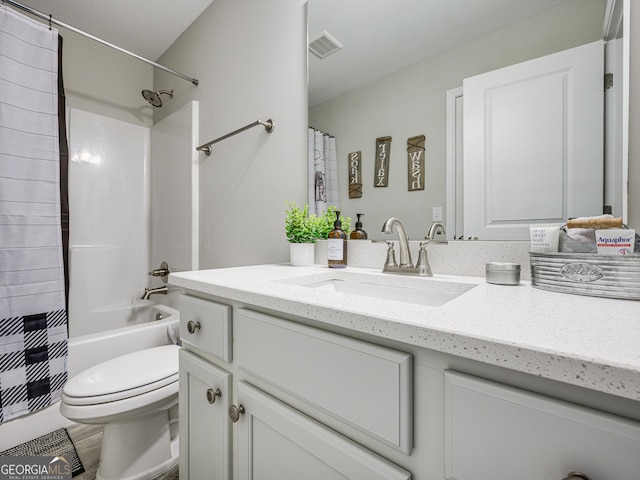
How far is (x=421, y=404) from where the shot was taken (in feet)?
1.36

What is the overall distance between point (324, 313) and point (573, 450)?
0.33 meters

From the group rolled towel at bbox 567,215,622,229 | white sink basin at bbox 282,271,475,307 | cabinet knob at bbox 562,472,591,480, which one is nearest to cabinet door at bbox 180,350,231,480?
white sink basin at bbox 282,271,475,307

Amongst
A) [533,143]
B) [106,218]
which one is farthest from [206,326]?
[106,218]

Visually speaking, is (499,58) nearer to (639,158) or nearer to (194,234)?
(639,158)

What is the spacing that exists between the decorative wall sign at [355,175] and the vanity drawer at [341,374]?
670 mm

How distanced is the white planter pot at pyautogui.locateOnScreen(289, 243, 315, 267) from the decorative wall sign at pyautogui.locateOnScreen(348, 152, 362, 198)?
0.85 ft

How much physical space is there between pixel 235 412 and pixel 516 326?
0.60 metres

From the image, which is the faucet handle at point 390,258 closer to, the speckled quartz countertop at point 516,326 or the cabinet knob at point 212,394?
the speckled quartz countertop at point 516,326

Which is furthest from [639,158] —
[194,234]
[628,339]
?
[194,234]

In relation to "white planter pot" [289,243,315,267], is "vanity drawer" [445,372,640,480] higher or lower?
lower

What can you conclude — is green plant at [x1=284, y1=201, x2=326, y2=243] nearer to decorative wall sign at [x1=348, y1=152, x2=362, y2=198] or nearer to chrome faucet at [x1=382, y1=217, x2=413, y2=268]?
decorative wall sign at [x1=348, y1=152, x2=362, y2=198]

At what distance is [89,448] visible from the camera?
131 centimetres

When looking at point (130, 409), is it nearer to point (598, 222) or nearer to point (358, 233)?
point (358, 233)

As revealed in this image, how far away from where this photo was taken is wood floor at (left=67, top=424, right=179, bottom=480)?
1.18m
